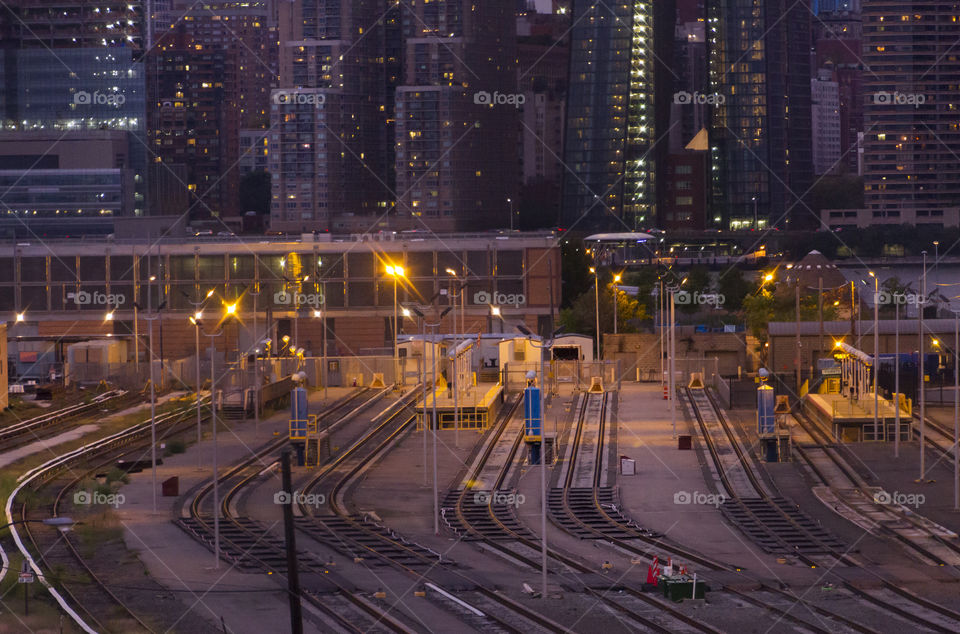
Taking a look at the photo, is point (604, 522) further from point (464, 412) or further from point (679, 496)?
point (464, 412)

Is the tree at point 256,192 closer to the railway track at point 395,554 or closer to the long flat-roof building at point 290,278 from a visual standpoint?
the long flat-roof building at point 290,278

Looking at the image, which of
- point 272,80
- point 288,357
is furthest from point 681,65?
point 288,357

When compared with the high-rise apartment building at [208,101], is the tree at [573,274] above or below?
below

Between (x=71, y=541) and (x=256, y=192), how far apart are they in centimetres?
13653

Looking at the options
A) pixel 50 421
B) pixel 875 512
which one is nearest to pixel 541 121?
pixel 50 421

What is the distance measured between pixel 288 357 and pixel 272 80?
445 feet

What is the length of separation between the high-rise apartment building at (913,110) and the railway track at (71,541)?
110m

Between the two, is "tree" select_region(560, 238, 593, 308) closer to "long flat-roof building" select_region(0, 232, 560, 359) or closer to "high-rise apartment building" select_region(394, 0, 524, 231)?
"long flat-roof building" select_region(0, 232, 560, 359)

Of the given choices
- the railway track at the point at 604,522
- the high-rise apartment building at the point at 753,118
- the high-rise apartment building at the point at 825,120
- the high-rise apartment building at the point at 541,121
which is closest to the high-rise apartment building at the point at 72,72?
the high-rise apartment building at the point at 541,121

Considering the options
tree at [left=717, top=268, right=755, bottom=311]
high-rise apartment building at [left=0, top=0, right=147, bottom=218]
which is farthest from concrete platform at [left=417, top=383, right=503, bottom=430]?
high-rise apartment building at [left=0, top=0, right=147, bottom=218]

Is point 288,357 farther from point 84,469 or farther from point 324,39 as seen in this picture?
point 324,39

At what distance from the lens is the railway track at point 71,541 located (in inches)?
706

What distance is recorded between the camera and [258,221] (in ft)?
488

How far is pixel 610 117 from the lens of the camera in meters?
131
